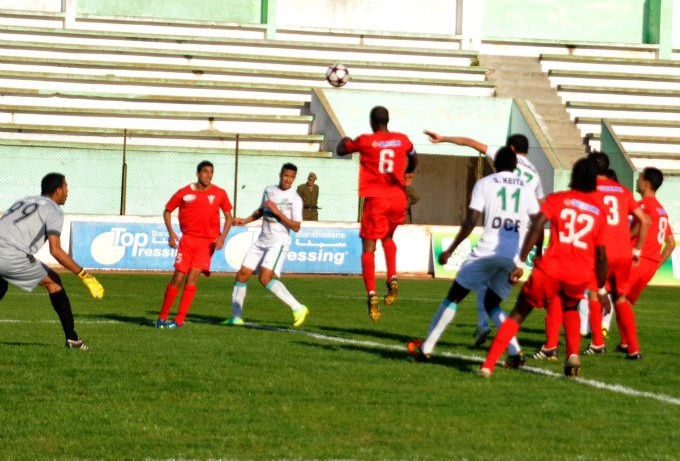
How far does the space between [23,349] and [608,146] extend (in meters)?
24.1

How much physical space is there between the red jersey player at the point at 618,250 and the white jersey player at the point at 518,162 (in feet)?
2.25

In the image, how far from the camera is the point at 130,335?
46.4 feet

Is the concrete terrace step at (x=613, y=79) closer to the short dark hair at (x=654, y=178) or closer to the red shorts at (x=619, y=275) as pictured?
the short dark hair at (x=654, y=178)

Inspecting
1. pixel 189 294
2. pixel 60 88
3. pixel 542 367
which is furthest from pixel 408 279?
pixel 542 367

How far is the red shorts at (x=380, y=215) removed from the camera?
14219mm

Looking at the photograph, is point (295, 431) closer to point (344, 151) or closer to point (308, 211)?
point (344, 151)

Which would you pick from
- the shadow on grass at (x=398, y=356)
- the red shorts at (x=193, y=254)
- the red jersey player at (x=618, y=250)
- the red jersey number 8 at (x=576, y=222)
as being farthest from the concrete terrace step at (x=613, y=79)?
the red jersey number 8 at (x=576, y=222)

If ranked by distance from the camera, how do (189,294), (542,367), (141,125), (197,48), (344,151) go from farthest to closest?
(197,48) → (141,125) → (189,294) → (344,151) → (542,367)

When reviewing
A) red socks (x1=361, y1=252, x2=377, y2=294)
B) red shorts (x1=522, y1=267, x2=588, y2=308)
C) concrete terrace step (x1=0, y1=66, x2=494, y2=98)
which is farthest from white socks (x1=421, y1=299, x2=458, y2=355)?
concrete terrace step (x1=0, y1=66, x2=494, y2=98)

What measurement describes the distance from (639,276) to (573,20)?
1108 inches

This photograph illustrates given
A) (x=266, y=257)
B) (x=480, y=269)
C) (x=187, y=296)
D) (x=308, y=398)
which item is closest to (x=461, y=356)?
(x=480, y=269)

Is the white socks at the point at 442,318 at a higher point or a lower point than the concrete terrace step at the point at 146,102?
lower

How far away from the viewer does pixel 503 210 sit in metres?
11.6

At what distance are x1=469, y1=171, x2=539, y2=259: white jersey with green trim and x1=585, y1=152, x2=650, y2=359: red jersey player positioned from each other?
1391 mm
